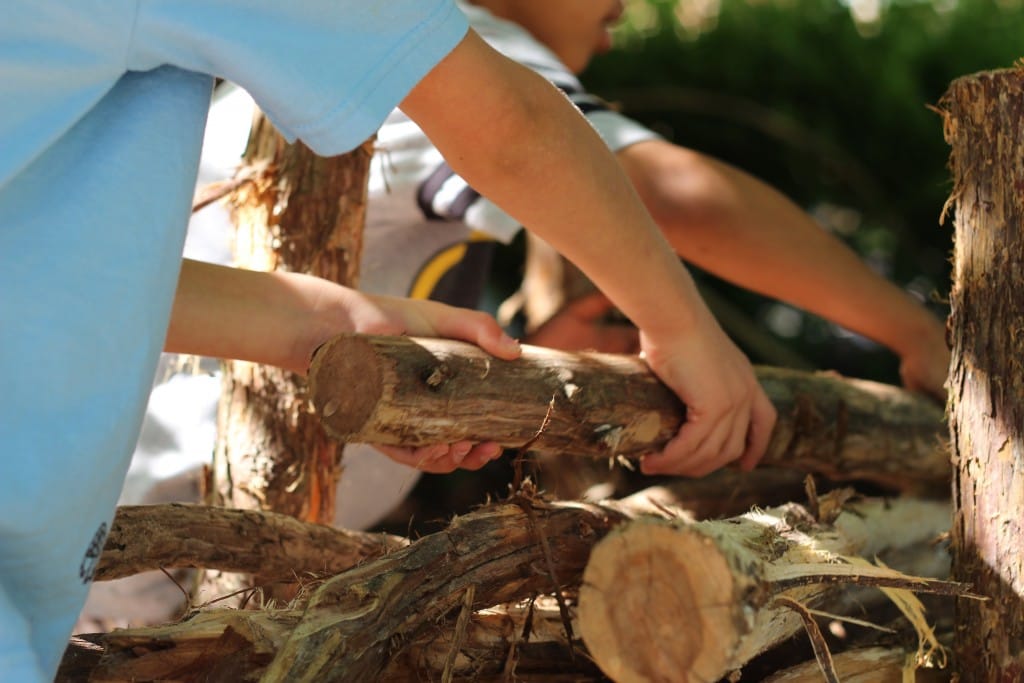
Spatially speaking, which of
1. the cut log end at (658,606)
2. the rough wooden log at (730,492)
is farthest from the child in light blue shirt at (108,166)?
the rough wooden log at (730,492)

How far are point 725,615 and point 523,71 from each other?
1.61ft

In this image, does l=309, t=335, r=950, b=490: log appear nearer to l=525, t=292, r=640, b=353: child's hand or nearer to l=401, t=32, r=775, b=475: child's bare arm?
l=401, t=32, r=775, b=475: child's bare arm

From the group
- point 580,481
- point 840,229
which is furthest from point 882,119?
point 580,481

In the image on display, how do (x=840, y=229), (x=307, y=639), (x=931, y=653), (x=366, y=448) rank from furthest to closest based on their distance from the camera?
(x=840, y=229) → (x=366, y=448) → (x=931, y=653) → (x=307, y=639)

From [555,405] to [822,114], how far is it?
2.30 m

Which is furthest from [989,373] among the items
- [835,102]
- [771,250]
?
[835,102]

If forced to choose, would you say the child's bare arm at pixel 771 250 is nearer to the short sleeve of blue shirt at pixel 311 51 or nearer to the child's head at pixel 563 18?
the child's head at pixel 563 18

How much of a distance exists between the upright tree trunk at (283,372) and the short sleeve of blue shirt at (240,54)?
2.19ft

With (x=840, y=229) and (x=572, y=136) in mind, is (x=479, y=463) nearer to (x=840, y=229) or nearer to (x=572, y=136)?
(x=572, y=136)

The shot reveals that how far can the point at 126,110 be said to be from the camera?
2.85ft

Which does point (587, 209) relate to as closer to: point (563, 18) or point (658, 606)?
point (658, 606)

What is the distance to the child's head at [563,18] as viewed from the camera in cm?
202

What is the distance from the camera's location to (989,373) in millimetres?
1084

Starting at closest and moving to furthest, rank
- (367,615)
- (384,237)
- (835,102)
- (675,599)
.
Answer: (675,599) → (367,615) → (384,237) → (835,102)
